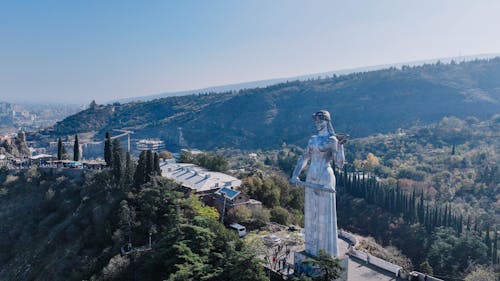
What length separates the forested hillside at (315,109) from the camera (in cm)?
13275

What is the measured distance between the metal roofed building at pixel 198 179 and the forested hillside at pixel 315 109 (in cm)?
9171

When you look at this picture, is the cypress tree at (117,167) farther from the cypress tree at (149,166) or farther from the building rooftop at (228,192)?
the building rooftop at (228,192)

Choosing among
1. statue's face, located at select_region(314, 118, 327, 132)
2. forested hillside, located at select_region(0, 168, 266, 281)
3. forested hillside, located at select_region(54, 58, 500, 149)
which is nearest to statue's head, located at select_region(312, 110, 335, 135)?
statue's face, located at select_region(314, 118, 327, 132)

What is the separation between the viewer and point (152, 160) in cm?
3506

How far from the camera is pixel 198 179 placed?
1537 inches

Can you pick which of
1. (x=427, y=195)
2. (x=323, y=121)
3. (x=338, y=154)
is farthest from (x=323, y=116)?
(x=427, y=195)

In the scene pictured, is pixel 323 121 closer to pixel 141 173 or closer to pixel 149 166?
pixel 149 166

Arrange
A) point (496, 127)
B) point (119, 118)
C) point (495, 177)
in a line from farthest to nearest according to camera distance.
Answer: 1. point (119, 118)
2. point (496, 127)
3. point (495, 177)

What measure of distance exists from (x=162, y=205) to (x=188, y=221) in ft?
15.5

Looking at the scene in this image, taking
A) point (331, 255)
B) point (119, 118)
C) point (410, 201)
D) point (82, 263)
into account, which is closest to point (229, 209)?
point (82, 263)

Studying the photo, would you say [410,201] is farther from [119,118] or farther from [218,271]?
[119,118]

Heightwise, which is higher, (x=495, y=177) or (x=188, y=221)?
(x=188, y=221)

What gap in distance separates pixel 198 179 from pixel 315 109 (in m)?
124

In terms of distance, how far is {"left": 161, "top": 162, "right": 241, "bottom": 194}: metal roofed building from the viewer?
119ft
